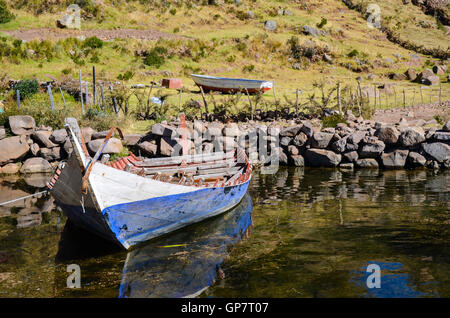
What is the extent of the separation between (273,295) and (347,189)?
23.5 feet

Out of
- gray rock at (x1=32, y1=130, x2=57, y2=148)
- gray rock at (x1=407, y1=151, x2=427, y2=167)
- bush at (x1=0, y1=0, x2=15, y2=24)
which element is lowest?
gray rock at (x1=32, y1=130, x2=57, y2=148)

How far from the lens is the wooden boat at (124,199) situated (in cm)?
750

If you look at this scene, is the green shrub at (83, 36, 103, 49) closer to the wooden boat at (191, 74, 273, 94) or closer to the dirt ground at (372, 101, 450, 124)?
the wooden boat at (191, 74, 273, 94)

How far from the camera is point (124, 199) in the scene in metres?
7.84

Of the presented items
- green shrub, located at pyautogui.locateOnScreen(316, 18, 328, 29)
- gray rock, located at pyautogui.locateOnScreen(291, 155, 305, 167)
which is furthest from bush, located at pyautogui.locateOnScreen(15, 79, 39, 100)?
green shrub, located at pyautogui.locateOnScreen(316, 18, 328, 29)

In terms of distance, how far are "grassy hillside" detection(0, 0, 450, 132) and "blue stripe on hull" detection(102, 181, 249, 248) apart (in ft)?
49.2

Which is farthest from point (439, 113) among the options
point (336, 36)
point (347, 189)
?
point (336, 36)

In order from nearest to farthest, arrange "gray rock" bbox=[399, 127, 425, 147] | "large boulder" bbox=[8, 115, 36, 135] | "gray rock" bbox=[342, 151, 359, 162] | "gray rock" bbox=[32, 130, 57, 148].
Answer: "gray rock" bbox=[399, 127, 425, 147], "gray rock" bbox=[342, 151, 359, 162], "gray rock" bbox=[32, 130, 57, 148], "large boulder" bbox=[8, 115, 36, 135]

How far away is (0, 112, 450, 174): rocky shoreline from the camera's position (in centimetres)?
1556

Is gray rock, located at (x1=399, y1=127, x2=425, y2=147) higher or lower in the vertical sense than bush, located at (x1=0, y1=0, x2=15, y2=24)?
lower

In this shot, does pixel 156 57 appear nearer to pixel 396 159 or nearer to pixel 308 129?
pixel 308 129

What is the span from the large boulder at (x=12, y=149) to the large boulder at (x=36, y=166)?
0.37 metres

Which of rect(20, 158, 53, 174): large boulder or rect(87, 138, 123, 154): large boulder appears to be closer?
rect(87, 138, 123, 154): large boulder

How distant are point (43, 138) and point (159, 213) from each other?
9721 mm
